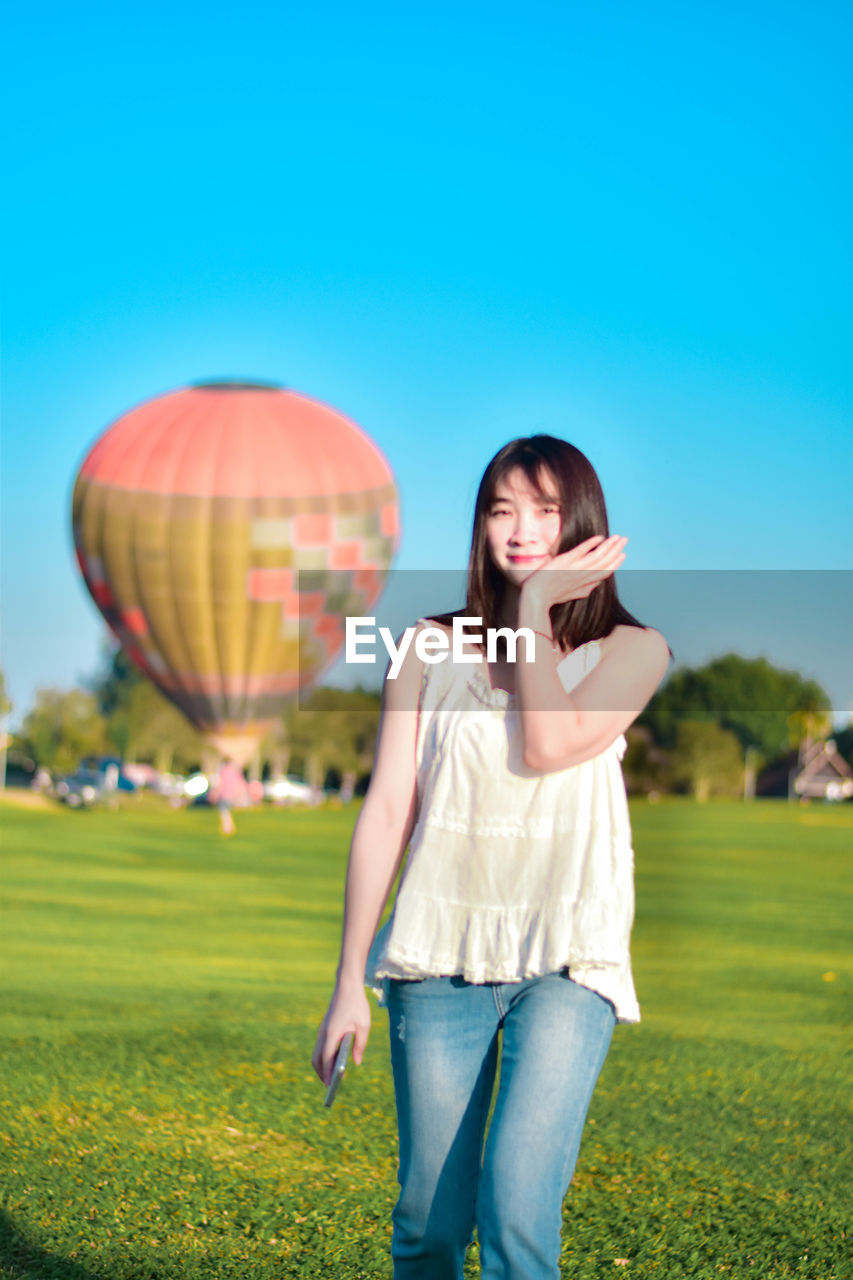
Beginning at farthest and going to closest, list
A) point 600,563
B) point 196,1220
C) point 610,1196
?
point 610,1196 < point 196,1220 < point 600,563

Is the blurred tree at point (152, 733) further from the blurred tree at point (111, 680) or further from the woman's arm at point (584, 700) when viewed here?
the woman's arm at point (584, 700)

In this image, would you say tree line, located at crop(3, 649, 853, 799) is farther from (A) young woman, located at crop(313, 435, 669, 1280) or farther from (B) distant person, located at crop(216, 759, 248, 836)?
(A) young woman, located at crop(313, 435, 669, 1280)

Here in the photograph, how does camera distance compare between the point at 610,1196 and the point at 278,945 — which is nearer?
the point at 610,1196

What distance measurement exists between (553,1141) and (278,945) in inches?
390

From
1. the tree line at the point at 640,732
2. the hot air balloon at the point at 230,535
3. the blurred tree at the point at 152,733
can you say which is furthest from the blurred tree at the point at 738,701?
the hot air balloon at the point at 230,535

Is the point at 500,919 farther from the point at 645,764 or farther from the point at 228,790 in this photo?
the point at 645,764

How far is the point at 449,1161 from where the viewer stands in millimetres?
2846

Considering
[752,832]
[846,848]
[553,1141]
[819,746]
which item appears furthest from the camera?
[819,746]

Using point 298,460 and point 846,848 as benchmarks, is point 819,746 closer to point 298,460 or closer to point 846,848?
point 846,848

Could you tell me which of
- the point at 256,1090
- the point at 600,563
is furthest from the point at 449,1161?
the point at 256,1090

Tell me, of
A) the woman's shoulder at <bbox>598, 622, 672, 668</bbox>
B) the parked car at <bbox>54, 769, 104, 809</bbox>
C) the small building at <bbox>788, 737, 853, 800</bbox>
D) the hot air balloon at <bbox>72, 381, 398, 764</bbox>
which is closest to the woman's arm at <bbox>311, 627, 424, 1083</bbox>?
the woman's shoulder at <bbox>598, 622, 672, 668</bbox>

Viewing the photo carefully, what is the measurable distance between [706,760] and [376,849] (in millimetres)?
62197

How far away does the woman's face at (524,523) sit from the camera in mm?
3059

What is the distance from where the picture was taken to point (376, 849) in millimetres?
2961
